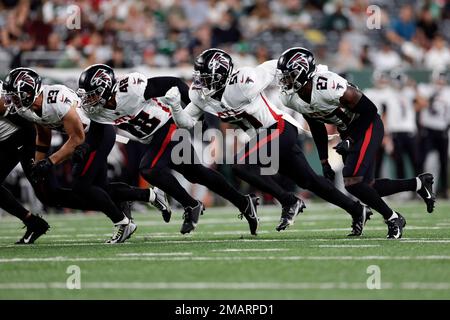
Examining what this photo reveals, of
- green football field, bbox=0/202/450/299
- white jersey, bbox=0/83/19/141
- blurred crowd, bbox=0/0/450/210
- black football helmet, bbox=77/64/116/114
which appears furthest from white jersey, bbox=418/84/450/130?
white jersey, bbox=0/83/19/141

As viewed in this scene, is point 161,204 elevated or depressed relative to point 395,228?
elevated

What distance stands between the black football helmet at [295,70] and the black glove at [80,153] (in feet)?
5.63

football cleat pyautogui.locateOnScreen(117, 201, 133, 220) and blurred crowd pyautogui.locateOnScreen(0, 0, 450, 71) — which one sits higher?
blurred crowd pyautogui.locateOnScreen(0, 0, 450, 71)

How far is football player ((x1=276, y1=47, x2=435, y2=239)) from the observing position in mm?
8133

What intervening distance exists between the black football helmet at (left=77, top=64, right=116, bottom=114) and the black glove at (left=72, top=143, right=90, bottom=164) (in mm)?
329

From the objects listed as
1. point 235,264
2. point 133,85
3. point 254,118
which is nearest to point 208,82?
point 254,118

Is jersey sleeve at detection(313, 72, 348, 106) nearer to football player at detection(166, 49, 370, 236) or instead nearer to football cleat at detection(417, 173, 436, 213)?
football player at detection(166, 49, 370, 236)

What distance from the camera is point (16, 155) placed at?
28.6ft

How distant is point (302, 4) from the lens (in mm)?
18844

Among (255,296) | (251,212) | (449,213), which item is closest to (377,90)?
(449,213)

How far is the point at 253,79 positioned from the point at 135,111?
1.06 m

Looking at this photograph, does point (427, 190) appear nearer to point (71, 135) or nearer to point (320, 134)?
point (320, 134)

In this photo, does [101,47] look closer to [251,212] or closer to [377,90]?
[377,90]
